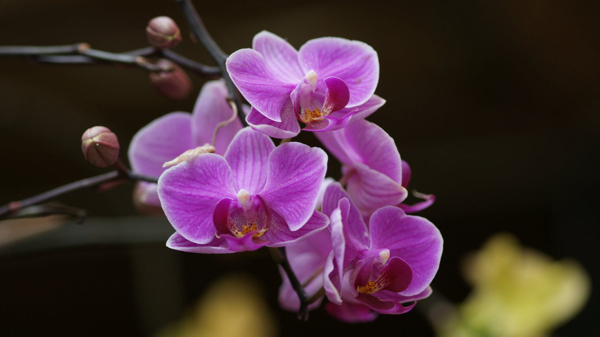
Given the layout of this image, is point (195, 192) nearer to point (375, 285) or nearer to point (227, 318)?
point (375, 285)

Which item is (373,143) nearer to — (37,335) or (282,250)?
(282,250)

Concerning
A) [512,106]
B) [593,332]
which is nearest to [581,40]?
[512,106]

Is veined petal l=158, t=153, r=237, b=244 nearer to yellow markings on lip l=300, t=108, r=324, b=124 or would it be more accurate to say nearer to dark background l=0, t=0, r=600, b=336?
yellow markings on lip l=300, t=108, r=324, b=124

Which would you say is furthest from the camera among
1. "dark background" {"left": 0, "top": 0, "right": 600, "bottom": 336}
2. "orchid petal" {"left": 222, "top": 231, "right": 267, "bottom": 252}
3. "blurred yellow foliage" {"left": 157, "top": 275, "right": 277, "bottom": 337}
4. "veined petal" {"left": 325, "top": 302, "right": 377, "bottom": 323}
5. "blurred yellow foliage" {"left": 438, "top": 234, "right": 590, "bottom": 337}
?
"dark background" {"left": 0, "top": 0, "right": 600, "bottom": 336}

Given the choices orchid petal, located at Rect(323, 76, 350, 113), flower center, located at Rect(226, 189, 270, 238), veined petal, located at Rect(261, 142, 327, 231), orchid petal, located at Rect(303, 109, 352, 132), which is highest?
orchid petal, located at Rect(323, 76, 350, 113)

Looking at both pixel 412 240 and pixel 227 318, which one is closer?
pixel 412 240

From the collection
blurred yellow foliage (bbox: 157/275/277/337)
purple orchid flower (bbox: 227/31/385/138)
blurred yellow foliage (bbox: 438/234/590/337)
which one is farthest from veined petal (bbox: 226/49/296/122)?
blurred yellow foliage (bbox: 157/275/277/337)

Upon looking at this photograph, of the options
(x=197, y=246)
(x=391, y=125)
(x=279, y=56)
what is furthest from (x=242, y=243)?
(x=391, y=125)
